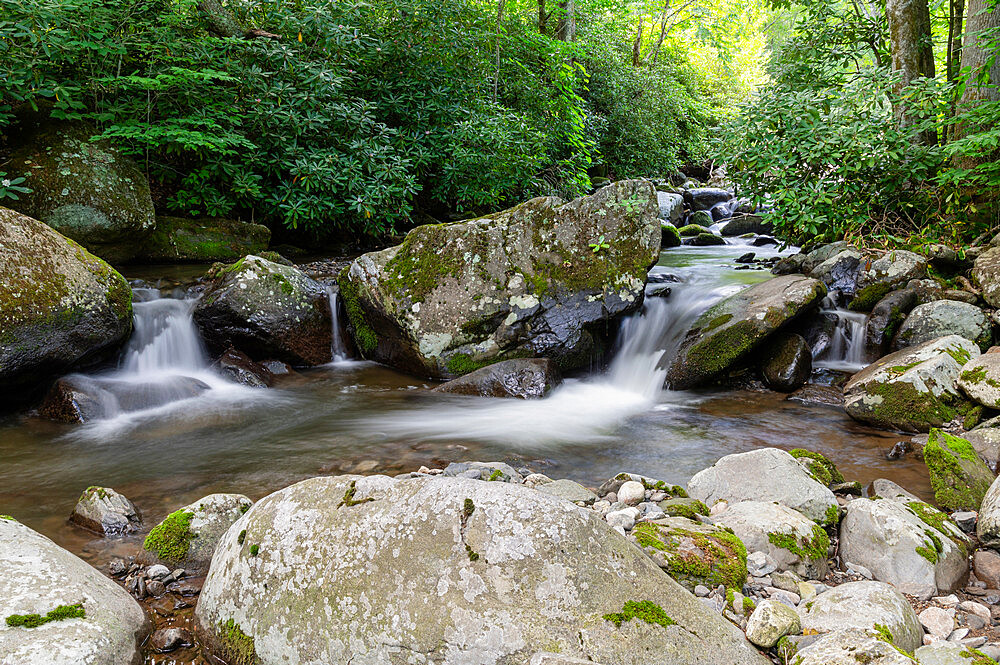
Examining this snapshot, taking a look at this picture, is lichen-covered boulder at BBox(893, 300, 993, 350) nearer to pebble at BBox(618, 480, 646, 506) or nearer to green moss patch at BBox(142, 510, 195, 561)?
pebble at BBox(618, 480, 646, 506)

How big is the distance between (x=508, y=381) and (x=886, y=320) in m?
4.57

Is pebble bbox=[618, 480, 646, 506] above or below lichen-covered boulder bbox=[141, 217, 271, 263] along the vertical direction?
below

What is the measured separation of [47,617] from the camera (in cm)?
226

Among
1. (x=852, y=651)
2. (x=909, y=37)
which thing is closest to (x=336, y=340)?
(x=852, y=651)

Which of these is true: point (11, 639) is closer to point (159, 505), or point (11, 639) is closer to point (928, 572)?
point (159, 505)

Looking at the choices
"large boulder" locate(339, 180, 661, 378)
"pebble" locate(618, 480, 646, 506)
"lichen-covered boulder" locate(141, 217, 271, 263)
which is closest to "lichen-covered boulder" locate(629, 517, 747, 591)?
"pebble" locate(618, 480, 646, 506)

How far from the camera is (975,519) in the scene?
362cm

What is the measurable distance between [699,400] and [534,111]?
8026 mm

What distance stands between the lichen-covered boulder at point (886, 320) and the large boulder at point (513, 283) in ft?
8.93

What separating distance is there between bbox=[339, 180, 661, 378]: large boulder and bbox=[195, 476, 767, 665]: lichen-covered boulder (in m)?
4.93

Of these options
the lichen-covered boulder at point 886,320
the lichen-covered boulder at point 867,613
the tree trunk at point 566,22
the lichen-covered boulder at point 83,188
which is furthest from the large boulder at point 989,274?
the lichen-covered boulder at point 83,188

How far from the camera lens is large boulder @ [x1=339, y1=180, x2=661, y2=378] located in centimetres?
748

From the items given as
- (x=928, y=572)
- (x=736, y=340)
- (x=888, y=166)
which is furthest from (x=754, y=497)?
(x=888, y=166)

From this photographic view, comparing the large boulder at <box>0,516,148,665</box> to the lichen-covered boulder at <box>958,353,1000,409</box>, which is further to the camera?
the lichen-covered boulder at <box>958,353,1000,409</box>
